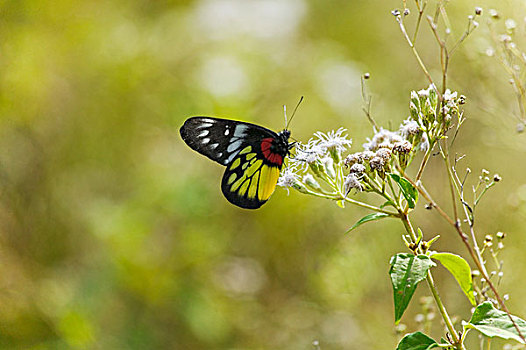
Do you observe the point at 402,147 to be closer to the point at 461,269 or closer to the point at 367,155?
the point at 367,155

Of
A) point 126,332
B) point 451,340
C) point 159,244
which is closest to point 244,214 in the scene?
point 159,244

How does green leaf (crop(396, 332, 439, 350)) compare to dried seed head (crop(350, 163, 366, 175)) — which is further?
dried seed head (crop(350, 163, 366, 175))

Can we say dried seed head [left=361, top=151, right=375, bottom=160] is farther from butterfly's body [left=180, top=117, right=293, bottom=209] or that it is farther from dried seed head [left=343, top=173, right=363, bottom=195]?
butterfly's body [left=180, top=117, right=293, bottom=209]

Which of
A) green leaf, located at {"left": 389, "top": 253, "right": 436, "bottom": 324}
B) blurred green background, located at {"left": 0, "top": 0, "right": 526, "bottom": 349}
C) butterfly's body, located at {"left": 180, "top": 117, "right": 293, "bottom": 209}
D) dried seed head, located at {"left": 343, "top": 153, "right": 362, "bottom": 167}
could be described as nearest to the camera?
green leaf, located at {"left": 389, "top": 253, "right": 436, "bottom": 324}

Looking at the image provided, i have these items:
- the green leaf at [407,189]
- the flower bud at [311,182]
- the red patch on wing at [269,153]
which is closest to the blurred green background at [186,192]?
the red patch on wing at [269,153]

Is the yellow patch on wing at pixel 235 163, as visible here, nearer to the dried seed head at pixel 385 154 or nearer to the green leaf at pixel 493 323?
the dried seed head at pixel 385 154

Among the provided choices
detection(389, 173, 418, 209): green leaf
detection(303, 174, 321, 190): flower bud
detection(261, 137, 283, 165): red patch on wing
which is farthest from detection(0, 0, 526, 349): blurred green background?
detection(389, 173, 418, 209): green leaf

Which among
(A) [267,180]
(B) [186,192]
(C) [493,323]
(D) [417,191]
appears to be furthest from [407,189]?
(B) [186,192]
